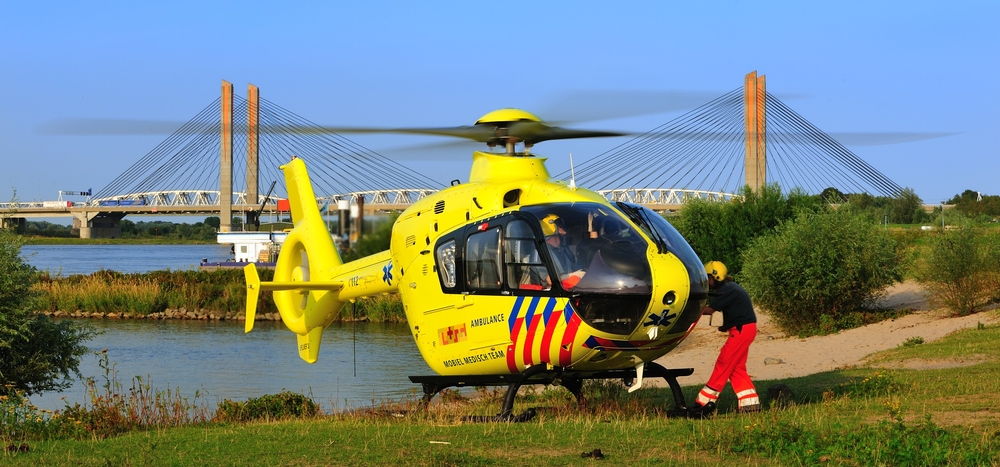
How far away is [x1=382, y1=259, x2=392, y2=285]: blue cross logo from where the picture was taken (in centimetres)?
1233

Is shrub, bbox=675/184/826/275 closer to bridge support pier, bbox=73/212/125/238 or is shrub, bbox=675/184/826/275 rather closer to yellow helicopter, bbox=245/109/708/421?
yellow helicopter, bbox=245/109/708/421

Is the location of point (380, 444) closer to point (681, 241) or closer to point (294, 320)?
point (681, 241)

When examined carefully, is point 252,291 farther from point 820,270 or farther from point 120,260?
point 120,260

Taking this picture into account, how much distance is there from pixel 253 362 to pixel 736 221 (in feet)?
56.4

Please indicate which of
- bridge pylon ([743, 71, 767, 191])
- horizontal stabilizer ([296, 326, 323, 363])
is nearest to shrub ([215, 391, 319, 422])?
horizontal stabilizer ([296, 326, 323, 363])

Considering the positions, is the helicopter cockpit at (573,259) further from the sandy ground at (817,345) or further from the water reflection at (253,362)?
the sandy ground at (817,345)

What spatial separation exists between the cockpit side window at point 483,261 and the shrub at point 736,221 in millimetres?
23913

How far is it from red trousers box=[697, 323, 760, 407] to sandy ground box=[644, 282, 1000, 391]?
6.23m

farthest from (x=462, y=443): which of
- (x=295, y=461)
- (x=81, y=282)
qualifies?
(x=81, y=282)

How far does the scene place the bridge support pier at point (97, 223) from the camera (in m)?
71.0

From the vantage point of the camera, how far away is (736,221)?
109 ft

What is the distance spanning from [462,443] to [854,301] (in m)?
19.9

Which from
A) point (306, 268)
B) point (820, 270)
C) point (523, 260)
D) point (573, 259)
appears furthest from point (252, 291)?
point (820, 270)

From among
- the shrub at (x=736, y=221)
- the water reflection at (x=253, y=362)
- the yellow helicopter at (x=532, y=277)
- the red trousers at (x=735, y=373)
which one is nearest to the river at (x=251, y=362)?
the water reflection at (x=253, y=362)
